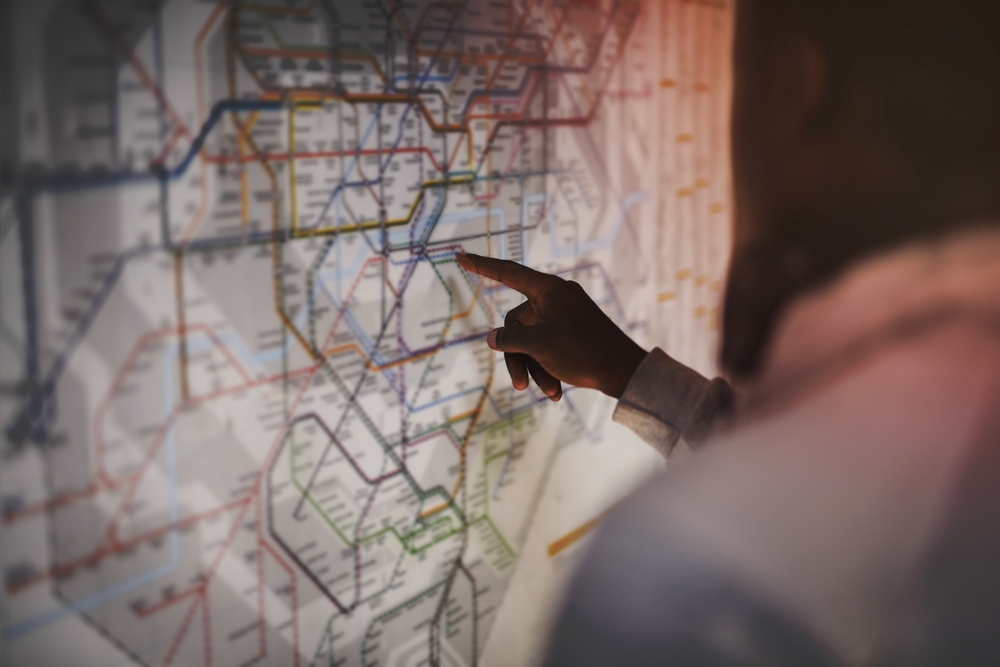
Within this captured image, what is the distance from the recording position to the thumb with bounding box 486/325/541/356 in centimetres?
119

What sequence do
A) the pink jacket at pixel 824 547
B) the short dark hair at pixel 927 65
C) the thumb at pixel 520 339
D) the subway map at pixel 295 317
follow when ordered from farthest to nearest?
1. the thumb at pixel 520 339
2. the subway map at pixel 295 317
3. the short dark hair at pixel 927 65
4. the pink jacket at pixel 824 547

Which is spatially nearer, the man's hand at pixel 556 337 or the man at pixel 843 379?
the man at pixel 843 379

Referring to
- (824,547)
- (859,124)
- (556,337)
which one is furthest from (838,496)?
(556,337)

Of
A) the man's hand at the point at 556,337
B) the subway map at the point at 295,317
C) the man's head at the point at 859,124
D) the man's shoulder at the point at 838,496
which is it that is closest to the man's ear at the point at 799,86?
the man's head at the point at 859,124

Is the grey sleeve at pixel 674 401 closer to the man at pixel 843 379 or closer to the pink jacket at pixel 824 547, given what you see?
the man at pixel 843 379

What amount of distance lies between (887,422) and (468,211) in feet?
2.74

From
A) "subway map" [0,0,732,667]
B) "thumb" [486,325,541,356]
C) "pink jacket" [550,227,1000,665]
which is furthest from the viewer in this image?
"thumb" [486,325,541,356]

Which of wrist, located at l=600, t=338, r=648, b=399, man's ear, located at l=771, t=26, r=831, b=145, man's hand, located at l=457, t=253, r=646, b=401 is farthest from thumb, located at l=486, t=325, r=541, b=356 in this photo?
man's ear, located at l=771, t=26, r=831, b=145

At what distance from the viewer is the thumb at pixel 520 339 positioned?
1.19 meters

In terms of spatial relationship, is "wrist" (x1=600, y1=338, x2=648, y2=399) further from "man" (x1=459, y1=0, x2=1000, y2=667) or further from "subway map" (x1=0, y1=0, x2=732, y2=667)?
"subway map" (x1=0, y1=0, x2=732, y2=667)

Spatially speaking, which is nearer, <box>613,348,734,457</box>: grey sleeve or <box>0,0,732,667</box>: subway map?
<box>0,0,732,667</box>: subway map

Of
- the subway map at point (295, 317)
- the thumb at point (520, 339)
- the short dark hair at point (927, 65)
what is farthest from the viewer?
the thumb at point (520, 339)

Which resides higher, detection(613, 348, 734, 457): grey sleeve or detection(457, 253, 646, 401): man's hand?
detection(457, 253, 646, 401): man's hand

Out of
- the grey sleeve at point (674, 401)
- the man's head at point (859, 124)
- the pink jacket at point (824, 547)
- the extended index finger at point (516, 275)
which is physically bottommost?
the grey sleeve at point (674, 401)
